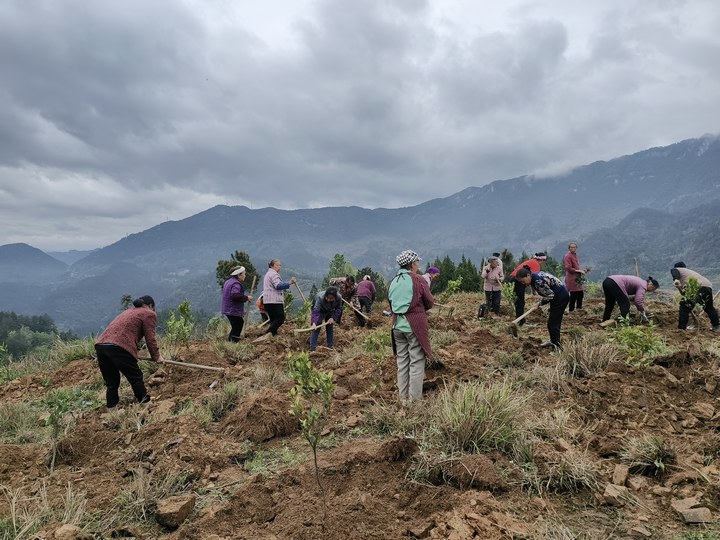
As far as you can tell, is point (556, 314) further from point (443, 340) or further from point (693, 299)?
point (693, 299)

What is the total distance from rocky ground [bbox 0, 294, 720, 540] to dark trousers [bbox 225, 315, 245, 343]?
3519mm

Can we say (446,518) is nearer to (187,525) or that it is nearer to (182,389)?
(187,525)

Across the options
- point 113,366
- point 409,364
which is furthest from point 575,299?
point 113,366

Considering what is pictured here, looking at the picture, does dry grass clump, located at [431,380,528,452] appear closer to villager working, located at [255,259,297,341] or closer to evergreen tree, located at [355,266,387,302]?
villager working, located at [255,259,297,341]

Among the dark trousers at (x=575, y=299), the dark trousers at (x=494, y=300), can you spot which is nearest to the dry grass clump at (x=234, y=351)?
the dark trousers at (x=494, y=300)

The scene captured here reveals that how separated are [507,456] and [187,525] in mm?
2555

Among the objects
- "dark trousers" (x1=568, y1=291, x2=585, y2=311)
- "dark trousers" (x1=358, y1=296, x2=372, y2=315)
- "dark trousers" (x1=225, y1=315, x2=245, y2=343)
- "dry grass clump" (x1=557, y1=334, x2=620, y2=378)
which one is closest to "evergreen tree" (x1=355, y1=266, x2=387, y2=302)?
"dark trousers" (x1=358, y1=296, x2=372, y2=315)

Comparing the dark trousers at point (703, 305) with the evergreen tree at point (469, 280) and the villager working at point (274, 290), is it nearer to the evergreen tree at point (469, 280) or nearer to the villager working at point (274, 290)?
the villager working at point (274, 290)

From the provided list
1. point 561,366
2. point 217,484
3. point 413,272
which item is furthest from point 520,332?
point 217,484

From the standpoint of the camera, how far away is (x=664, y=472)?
3182mm

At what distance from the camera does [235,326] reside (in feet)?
31.3

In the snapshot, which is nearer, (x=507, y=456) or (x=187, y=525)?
(x=187, y=525)

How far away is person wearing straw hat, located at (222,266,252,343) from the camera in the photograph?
9.06 m

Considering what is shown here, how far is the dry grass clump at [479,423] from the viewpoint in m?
3.59
